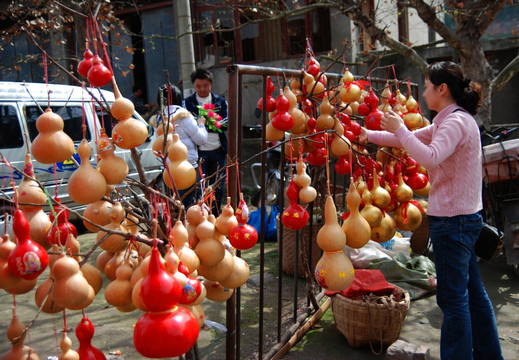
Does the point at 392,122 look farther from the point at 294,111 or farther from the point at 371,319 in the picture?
the point at 371,319

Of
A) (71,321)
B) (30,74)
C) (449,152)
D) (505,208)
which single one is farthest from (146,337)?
(30,74)

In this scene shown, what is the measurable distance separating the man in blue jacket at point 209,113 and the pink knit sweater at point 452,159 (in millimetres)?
2399

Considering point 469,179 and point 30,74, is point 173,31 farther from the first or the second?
point 469,179

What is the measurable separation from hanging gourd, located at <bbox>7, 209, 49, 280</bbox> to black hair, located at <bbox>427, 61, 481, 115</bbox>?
192cm

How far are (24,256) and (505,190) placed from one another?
4076mm

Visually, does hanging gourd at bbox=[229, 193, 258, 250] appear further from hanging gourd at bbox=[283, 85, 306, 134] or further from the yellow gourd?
hanging gourd at bbox=[283, 85, 306, 134]

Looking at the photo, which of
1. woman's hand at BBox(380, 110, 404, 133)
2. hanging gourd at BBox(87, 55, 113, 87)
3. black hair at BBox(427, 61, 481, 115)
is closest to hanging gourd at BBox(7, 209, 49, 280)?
hanging gourd at BBox(87, 55, 113, 87)

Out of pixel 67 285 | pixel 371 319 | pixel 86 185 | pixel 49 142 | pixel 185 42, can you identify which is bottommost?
pixel 371 319

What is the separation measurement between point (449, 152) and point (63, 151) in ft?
5.37

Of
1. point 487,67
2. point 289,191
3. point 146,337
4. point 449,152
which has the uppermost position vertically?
point 487,67

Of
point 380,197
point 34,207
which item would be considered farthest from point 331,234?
point 34,207

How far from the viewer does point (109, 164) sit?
3.92 ft

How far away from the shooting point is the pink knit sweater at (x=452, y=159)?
199 cm

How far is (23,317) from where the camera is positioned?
3.45 meters
